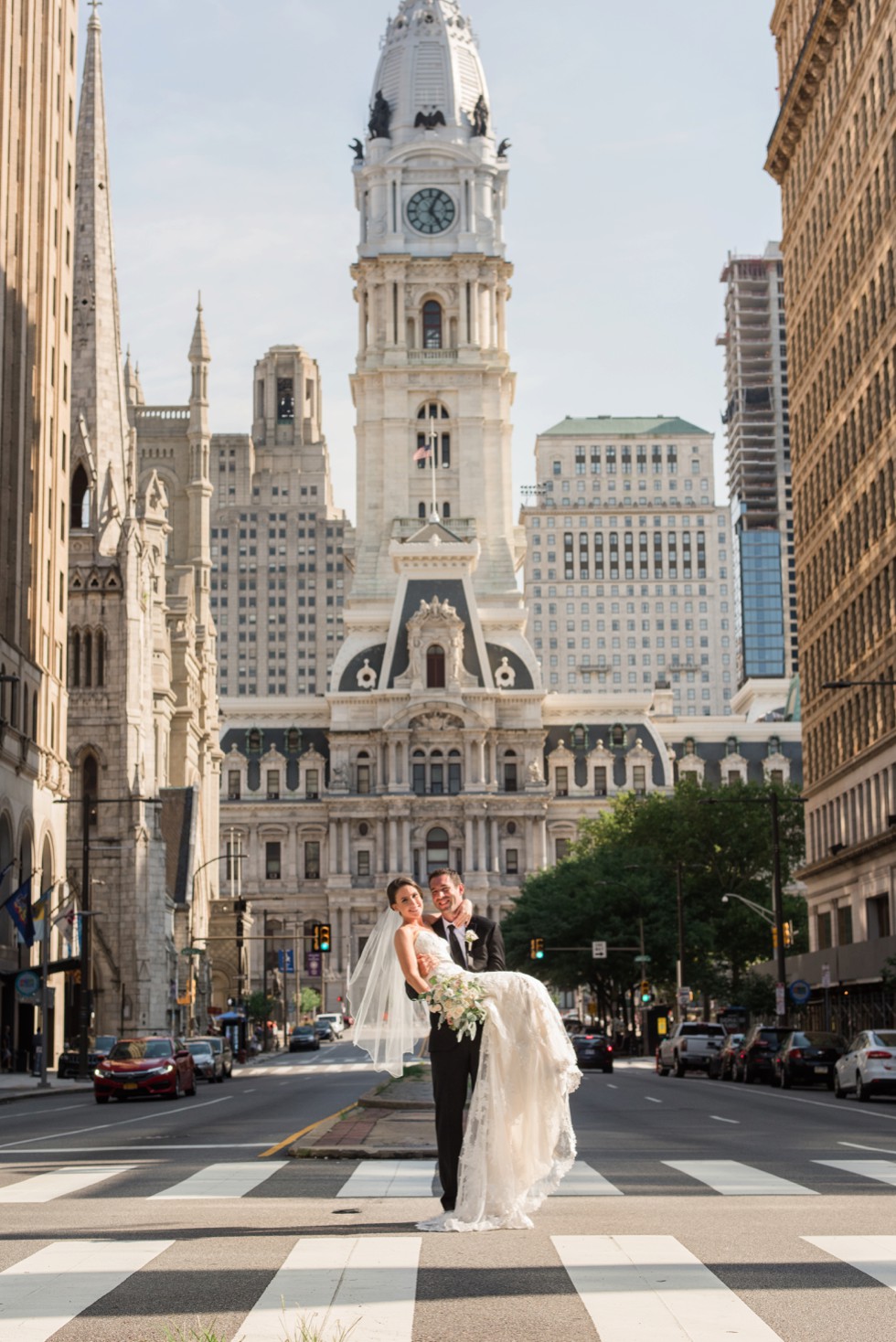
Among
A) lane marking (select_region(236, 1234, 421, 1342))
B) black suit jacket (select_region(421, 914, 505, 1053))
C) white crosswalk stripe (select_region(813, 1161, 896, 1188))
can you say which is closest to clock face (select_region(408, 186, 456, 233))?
white crosswalk stripe (select_region(813, 1161, 896, 1188))

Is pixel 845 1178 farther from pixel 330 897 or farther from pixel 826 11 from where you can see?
pixel 330 897

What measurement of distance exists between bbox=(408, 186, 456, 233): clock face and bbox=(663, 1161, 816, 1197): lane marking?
156378mm

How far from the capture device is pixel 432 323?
168 m

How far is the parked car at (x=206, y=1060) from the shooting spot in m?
56.2

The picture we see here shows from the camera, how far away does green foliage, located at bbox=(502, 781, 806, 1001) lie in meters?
91.6

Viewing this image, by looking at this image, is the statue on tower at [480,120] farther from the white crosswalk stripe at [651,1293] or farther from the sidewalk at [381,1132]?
the white crosswalk stripe at [651,1293]

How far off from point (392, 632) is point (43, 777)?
263 ft

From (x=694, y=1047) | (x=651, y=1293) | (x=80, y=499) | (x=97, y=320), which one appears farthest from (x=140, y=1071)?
(x=97, y=320)

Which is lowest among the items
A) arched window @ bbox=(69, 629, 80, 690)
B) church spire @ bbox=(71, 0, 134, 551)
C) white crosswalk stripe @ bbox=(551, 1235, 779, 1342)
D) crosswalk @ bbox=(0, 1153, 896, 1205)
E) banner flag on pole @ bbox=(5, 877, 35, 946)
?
crosswalk @ bbox=(0, 1153, 896, 1205)

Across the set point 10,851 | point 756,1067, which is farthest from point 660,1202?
point 10,851

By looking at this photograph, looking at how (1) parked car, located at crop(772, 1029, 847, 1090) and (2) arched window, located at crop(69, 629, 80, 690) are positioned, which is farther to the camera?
(2) arched window, located at crop(69, 629, 80, 690)

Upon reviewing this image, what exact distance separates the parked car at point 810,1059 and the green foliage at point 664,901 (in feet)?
139

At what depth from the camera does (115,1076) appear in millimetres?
39875

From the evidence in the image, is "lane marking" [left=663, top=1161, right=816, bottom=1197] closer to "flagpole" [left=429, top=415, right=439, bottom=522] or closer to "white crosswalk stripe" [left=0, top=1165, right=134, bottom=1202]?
"white crosswalk stripe" [left=0, top=1165, right=134, bottom=1202]
